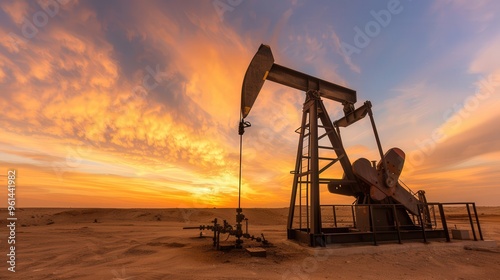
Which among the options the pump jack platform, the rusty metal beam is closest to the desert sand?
the pump jack platform

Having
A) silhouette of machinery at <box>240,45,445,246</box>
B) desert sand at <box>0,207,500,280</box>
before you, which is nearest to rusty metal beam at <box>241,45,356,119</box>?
silhouette of machinery at <box>240,45,445,246</box>

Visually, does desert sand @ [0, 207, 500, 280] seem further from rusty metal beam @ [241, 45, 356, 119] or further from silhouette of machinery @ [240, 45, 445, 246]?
rusty metal beam @ [241, 45, 356, 119]

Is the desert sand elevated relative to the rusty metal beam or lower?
lower

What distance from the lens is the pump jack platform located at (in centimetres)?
884

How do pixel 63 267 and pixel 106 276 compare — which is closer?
pixel 106 276

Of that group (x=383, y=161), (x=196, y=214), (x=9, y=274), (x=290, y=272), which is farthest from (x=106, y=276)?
(x=196, y=214)

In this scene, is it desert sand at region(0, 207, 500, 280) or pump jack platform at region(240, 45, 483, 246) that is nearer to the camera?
desert sand at region(0, 207, 500, 280)

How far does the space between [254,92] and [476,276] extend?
781cm

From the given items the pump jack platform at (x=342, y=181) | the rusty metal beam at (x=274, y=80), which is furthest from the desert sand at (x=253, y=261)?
the rusty metal beam at (x=274, y=80)

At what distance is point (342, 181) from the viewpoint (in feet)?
30.9

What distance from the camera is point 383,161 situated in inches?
397

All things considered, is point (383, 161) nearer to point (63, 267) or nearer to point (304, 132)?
point (304, 132)

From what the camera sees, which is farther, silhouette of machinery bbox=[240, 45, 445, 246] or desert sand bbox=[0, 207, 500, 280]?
silhouette of machinery bbox=[240, 45, 445, 246]

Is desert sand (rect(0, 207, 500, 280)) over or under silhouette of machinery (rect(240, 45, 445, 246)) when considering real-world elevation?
under
